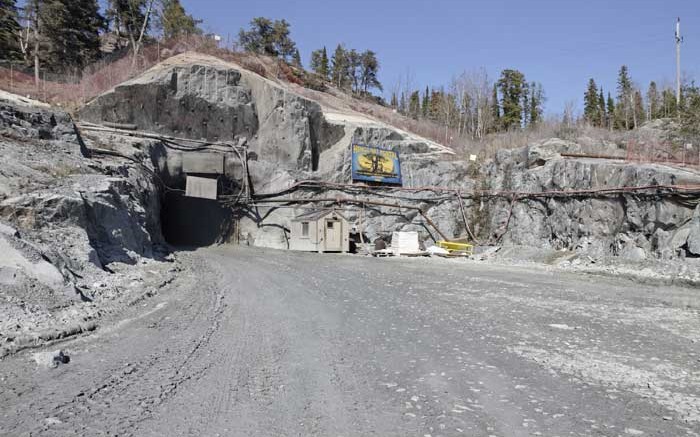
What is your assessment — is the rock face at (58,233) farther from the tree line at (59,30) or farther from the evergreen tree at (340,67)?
the evergreen tree at (340,67)

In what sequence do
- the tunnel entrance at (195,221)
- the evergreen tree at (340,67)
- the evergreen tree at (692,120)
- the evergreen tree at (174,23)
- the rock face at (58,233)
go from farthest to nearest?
the evergreen tree at (340,67) → the evergreen tree at (174,23) → the tunnel entrance at (195,221) → the evergreen tree at (692,120) → the rock face at (58,233)

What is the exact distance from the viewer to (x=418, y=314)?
8.78m

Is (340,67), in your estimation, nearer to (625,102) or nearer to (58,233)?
(625,102)

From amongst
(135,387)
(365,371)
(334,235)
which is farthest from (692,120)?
(135,387)

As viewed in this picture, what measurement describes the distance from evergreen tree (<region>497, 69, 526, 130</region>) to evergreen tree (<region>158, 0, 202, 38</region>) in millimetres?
42359

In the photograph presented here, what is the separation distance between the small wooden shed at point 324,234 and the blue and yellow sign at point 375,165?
5125mm

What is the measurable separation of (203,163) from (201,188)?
7.25 feet

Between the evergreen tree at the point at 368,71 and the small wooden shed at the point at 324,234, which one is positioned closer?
the small wooden shed at the point at 324,234

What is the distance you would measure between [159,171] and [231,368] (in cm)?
2445

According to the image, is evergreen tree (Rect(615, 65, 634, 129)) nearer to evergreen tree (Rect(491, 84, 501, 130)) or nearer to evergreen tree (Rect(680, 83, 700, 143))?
evergreen tree (Rect(491, 84, 501, 130))

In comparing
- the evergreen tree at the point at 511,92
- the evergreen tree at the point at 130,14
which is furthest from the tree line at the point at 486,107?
the evergreen tree at the point at 130,14

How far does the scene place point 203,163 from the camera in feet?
94.7

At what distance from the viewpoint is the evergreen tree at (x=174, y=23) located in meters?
47.8

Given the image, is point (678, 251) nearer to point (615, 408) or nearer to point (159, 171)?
point (615, 408)
